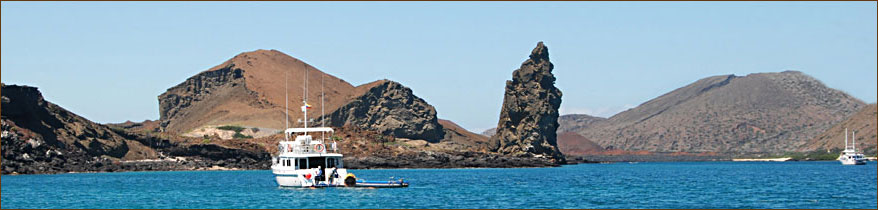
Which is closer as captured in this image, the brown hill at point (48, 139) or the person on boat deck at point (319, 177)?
the person on boat deck at point (319, 177)

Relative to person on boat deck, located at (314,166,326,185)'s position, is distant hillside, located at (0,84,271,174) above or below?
above

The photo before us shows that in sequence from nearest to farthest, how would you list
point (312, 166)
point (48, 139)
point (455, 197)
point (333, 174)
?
1. point (455, 197)
2. point (333, 174)
3. point (312, 166)
4. point (48, 139)

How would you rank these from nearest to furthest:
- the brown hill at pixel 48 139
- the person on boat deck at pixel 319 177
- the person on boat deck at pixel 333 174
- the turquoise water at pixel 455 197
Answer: the turquoise water at pixel 455 197
the person on boat deck at pixel 319 177
the person on boat deck at pixel 333 174
the brown hill at pixel 48 139

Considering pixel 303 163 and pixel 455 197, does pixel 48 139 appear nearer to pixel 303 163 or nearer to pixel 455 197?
pixel 303 163

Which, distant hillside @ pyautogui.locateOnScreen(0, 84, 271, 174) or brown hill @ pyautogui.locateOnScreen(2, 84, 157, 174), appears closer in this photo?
brown hill @ pyautogui.locateOnScreen(2, 84, 157, 174)

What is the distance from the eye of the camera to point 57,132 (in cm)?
Result: 15975

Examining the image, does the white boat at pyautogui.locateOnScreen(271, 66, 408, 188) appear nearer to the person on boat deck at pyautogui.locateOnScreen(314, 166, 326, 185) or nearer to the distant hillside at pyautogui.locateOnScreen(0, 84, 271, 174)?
the person on boat deck at pyautogui.locateOnScreen(314, 166, 326, 185)

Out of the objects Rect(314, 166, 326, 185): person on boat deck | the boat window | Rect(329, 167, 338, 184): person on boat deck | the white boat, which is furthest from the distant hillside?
Rect(329, 167, 338, 184): person on boat deck

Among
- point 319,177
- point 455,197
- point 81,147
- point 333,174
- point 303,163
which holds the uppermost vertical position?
point 81,147

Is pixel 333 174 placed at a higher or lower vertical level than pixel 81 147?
lower

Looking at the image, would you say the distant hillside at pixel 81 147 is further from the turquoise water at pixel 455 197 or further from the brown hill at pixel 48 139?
the turquoise water at pixel 455 197

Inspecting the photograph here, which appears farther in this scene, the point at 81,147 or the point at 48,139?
the point at 81,147

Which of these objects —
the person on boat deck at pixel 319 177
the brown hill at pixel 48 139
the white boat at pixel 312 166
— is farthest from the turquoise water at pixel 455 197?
the brown hill at pixel 48 139

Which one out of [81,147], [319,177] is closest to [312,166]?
[319,177]
